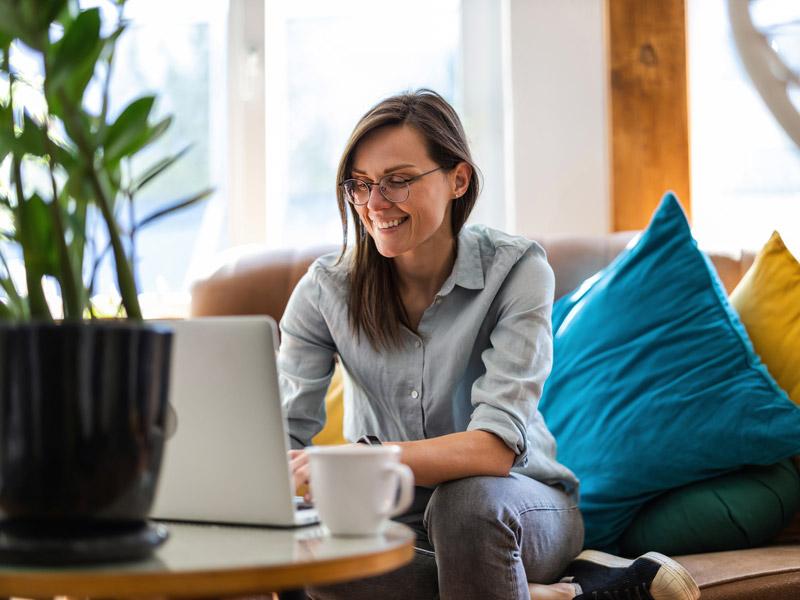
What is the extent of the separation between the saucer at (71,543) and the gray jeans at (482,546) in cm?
56

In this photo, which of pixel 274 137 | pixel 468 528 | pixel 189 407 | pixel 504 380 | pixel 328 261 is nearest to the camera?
pixel 189 407

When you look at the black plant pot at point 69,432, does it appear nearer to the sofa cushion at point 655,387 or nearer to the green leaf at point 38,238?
the green leaf at point 38,238

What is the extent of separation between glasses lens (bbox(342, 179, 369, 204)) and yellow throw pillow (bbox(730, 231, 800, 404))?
0.74 metres

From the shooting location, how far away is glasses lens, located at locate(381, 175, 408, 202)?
160 cm

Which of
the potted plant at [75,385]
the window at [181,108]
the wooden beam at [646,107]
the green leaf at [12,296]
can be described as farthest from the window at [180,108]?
the potted plant at [75,385]

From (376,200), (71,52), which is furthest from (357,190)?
(71,52)

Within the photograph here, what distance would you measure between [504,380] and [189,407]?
62 cm

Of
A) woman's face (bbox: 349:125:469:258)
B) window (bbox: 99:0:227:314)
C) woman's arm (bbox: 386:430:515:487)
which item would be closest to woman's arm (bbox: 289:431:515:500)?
woman's arm (bbox: 386:430:515:487)

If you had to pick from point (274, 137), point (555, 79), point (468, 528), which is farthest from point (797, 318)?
point (274, 137)

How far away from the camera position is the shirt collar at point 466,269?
Answer: 1603 millimetres

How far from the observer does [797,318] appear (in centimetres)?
176

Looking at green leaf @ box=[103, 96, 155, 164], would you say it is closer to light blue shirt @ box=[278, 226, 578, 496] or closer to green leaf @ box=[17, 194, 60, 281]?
green leaf @ box=[17, 194, 60, 281]

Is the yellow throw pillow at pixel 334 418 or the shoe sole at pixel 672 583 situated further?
the yellow throw pillow at pixel 334 418

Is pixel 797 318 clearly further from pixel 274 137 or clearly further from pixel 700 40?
pixel 274 137
